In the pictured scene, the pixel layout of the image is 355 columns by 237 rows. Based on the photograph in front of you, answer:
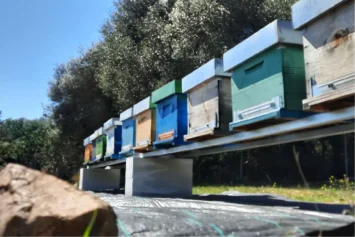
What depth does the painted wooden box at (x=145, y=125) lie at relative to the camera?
633 cm

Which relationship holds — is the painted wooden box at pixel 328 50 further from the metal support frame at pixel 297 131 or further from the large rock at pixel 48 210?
the large rock at pixel 48 210

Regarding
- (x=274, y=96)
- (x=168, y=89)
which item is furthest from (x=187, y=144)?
(x=274, y=96)

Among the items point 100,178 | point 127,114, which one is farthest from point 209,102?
point 100,178

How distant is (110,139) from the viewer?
9008 millimetres

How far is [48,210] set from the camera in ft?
6.52

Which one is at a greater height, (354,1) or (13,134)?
(13,134)

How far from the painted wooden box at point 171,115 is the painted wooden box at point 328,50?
251 centimetres

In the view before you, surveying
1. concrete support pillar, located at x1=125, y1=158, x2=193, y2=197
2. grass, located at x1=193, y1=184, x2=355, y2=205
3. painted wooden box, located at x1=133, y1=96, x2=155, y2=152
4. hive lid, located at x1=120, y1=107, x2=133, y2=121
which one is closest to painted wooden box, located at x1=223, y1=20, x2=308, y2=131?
grass, located at x1=193, y1=184, x2=355, y2=205

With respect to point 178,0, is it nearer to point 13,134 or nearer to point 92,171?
point 92,171

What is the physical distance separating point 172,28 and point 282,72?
31.4 feet

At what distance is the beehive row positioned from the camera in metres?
2.78

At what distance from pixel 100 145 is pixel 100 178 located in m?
2.32

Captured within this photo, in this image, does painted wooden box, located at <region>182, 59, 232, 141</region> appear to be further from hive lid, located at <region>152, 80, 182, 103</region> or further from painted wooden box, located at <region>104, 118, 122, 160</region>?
painted wooden box, located at <region>104, 118, 122, 160</region>

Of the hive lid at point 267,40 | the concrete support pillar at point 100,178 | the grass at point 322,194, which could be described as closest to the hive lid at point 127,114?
the grass at point 322,194
